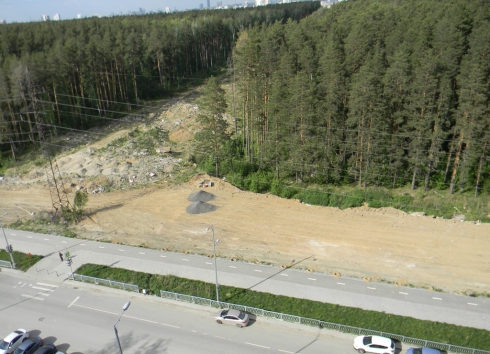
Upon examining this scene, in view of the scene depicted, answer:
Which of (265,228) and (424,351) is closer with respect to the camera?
(424,351)

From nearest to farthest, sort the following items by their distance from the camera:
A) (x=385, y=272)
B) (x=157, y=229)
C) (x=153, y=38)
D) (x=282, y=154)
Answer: (x=385, y=272) < (x=157, y=229) < (x=282, y=154) < (x=153, y=38)

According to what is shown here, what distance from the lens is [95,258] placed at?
1069 inches

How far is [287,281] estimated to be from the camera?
77.2ft

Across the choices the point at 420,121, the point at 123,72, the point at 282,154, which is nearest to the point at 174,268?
the point at 282,154

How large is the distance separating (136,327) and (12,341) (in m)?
6.04

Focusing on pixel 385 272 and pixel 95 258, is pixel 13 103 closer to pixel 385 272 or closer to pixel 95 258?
pixel 95 258

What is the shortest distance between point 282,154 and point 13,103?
109 ft

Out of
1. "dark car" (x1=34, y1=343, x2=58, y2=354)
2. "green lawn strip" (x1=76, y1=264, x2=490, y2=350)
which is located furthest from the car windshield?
"dark car" (x1=34, y1=343, x2=58, y2=354)

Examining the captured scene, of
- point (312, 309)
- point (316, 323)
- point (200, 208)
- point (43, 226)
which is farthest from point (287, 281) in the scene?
point (43, 226)

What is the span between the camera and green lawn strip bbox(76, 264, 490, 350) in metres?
18.7

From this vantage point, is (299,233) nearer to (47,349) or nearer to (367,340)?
(367,340)

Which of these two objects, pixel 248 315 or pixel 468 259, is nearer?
pixel 248 315

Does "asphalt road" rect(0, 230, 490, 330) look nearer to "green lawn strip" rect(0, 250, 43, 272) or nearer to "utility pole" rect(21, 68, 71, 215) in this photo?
"green lawn strip" rect(0, 250, 43, 272)

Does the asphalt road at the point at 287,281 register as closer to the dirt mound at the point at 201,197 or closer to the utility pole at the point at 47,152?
the utility pole at the point at 47,152
